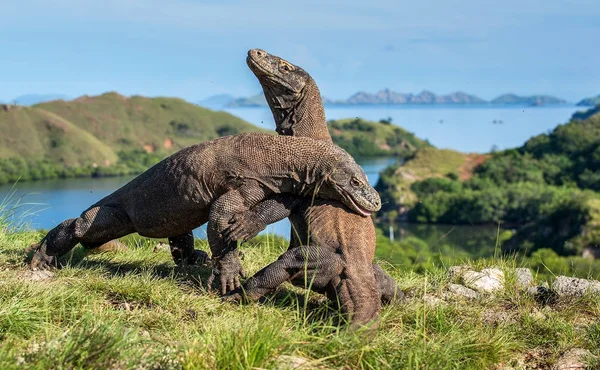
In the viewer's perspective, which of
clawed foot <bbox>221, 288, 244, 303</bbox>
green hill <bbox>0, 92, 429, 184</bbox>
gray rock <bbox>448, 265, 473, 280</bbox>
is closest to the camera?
clawed foot <bbox>221, 288, 244, 303</bbox>

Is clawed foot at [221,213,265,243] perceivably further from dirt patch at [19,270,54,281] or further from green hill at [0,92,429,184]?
green hill at [0,92,429,184]

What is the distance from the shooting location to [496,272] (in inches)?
352

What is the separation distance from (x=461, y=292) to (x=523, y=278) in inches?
45.8

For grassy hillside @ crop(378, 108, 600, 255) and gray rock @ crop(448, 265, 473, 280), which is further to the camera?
grassy hillside @ crop(378, 108, 600, 255)

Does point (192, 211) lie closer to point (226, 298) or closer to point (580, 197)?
point (226, 298)

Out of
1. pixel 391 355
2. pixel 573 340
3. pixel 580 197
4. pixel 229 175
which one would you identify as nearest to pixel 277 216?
pixel 229 175

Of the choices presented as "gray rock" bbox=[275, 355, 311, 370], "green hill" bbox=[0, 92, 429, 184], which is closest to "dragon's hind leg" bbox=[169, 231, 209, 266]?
"gray rock" bbox=[275, 355, 311, 370]

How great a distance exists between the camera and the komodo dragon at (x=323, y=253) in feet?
21.4

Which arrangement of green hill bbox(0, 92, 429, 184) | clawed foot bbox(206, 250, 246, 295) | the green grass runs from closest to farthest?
the green grass, clawed foot bbox(206, 250, 246, 295), green hill bbox(0, 92, 429, 184)

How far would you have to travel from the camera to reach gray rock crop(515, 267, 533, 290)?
28.4ft

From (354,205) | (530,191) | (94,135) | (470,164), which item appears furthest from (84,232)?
(94,135)

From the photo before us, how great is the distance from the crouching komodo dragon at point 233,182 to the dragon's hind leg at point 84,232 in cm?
37

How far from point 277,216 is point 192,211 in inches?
37.3

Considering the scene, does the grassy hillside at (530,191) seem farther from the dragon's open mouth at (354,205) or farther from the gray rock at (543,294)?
the dragon's open mouth at (354,205)
